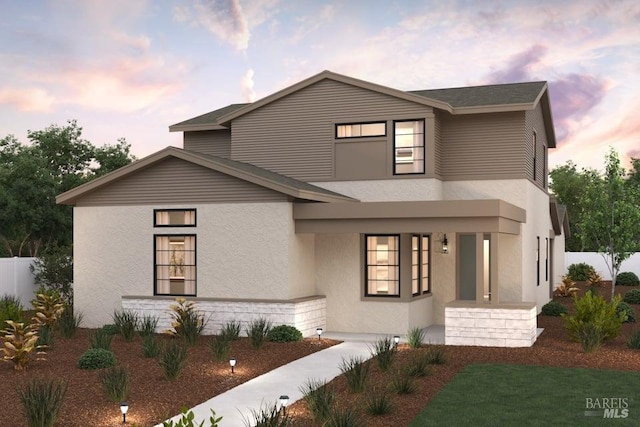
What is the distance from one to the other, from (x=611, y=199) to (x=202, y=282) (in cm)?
1444

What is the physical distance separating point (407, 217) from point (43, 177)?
76.3ft

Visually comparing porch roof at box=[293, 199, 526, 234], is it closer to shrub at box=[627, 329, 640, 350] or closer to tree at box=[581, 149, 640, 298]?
shrub at box=[627, 329, 640, 350]

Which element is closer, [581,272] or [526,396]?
[526,396]

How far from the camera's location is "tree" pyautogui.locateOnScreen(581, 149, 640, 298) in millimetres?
23719

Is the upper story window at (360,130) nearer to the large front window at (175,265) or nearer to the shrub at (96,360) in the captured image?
the large front window at (175,265)

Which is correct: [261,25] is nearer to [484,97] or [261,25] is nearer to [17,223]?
[484,97]

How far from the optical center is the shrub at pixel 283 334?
16438 millimetres

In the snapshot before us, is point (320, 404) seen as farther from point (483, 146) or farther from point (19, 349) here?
point (483, 146)

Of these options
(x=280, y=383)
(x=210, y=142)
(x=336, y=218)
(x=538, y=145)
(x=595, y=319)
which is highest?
(x=210, y=142)

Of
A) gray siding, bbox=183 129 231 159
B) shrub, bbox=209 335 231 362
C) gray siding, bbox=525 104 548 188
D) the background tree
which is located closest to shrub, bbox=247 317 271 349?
A: shrub, bbox=209 335 231 362

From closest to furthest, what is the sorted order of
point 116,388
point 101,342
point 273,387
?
point 116,388 < point 273,387 < point 101,342

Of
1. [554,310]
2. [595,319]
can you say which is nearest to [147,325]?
[595,319]

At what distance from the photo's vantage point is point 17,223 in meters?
34.1

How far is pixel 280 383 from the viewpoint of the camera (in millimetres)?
12133
